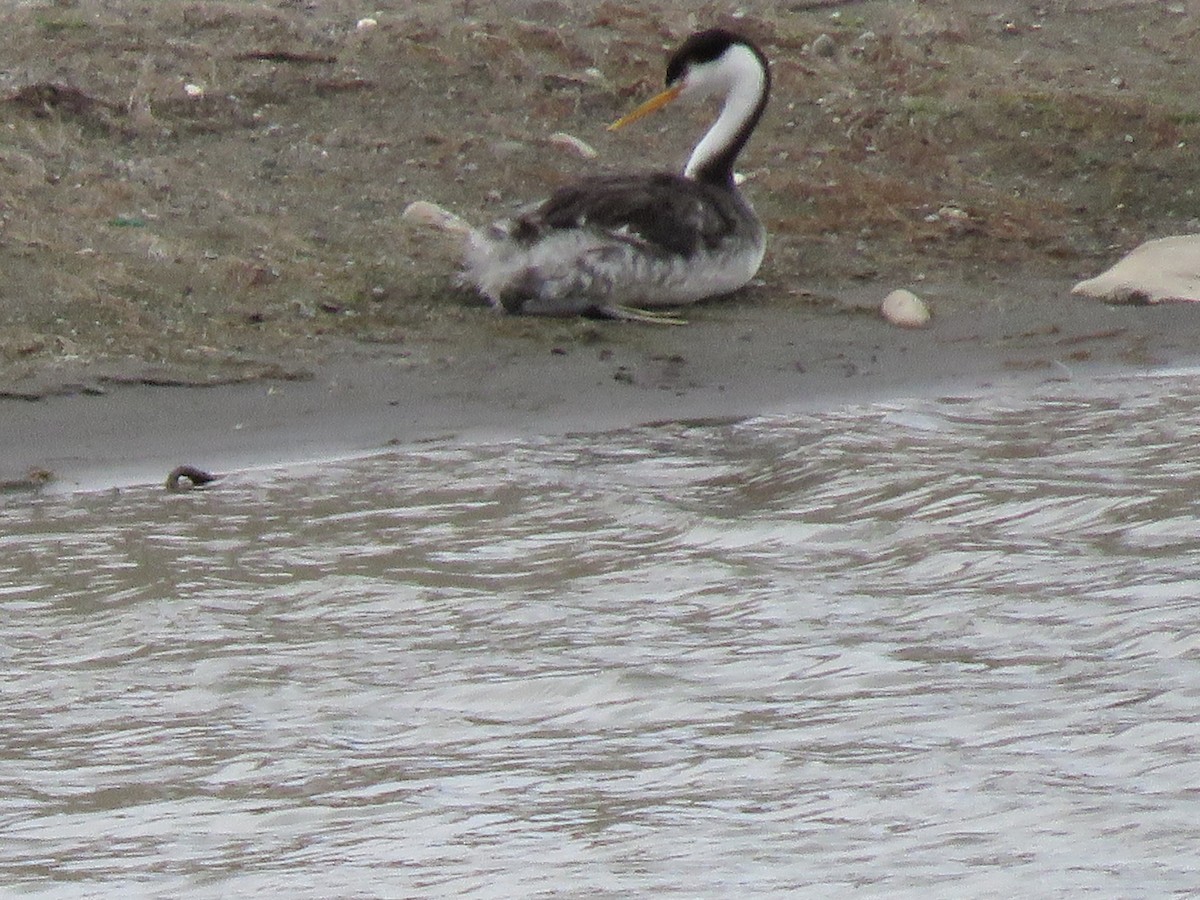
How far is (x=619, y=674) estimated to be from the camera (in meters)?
5.10

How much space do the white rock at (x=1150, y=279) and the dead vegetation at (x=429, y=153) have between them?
28 cm

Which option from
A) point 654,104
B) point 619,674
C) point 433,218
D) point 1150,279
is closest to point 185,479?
point 619,674

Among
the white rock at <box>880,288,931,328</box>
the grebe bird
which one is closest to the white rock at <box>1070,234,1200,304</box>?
the white rock at <box>880,288,931,328</box>

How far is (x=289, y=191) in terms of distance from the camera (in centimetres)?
966

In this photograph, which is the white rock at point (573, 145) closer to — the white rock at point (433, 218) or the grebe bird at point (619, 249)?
the white rock at point (433, 218)

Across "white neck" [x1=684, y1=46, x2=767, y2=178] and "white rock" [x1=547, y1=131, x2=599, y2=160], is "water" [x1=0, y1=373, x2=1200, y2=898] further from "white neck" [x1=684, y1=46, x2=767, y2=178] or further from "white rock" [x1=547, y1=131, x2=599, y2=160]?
"white rock" [x1=547, y1=131, x2=599, y2=160]

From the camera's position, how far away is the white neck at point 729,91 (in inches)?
386

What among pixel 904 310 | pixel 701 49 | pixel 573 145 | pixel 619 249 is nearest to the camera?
pixel 619 249

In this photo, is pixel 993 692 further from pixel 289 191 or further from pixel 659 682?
pixel 289 191

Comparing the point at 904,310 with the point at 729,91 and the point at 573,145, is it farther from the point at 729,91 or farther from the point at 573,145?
the point at 573,145

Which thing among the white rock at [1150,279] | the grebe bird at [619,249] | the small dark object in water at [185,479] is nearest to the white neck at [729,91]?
the grebe bird at [619,249]

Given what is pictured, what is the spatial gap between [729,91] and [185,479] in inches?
156

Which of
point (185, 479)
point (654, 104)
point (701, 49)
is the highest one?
point (701, 49)

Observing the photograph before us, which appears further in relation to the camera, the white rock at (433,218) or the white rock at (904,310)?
the white rock at (433,218)
